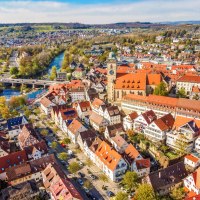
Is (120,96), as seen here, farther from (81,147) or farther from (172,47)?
(172,47)

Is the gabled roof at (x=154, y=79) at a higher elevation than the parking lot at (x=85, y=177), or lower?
higher

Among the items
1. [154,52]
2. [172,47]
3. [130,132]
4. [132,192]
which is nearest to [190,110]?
[130,132]

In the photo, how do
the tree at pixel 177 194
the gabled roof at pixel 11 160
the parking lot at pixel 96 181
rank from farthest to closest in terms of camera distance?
the gabled roof at pixel 11 160, the parking lot at pixel 96 181, the tree at pixel 177 194

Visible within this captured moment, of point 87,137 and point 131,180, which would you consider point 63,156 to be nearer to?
point 87,137

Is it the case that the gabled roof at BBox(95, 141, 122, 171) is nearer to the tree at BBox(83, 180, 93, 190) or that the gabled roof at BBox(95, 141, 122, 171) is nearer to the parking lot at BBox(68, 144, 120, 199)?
the parking lot at BBox(68, 144, 120, 199)

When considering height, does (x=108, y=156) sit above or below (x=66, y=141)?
above

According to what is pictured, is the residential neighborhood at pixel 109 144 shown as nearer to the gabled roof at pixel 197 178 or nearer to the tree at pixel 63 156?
the gabled roof at pixel 197 178

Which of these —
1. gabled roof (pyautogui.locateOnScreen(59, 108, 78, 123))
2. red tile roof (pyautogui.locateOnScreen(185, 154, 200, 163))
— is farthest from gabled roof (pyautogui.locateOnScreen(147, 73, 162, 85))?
red tile roof (pyautogui.locateOnScreen(185, 154, 200, 163))

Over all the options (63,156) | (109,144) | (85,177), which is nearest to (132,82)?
(109,144)

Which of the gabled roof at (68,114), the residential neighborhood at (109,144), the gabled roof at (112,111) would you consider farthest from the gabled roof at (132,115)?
the gabled roof at (68,114)
